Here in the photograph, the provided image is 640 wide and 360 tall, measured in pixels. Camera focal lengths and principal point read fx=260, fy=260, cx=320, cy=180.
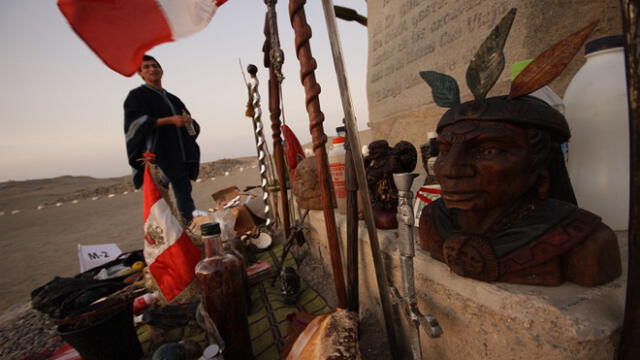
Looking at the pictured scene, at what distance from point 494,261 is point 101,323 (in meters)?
1.34

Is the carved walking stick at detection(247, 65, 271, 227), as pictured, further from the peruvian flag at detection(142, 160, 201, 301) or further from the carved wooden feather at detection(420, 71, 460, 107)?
the carved wooden feather at detection(420, 71, 460, 107)

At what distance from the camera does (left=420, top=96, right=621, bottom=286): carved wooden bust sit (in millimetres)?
531

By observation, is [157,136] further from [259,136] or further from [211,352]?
[211,352]

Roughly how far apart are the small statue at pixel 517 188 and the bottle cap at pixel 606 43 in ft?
0.88

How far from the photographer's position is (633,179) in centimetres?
37

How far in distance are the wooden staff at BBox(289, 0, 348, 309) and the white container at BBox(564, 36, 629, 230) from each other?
0.74 metres

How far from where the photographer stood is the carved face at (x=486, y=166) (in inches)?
21.7

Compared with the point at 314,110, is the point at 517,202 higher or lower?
lower

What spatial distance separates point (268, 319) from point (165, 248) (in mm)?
641

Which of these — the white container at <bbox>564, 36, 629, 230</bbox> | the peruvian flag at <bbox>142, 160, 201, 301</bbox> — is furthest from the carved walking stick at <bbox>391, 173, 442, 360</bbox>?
the peruvian flag at <bbox>142, 160, 201, 301</bbox>

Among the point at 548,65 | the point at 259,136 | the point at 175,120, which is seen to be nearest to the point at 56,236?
the point at 175,120

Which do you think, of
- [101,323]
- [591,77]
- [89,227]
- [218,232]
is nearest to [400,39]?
[591,77]

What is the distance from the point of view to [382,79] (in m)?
2.43

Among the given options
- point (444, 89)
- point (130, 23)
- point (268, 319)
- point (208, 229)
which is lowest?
point (268, 319)
